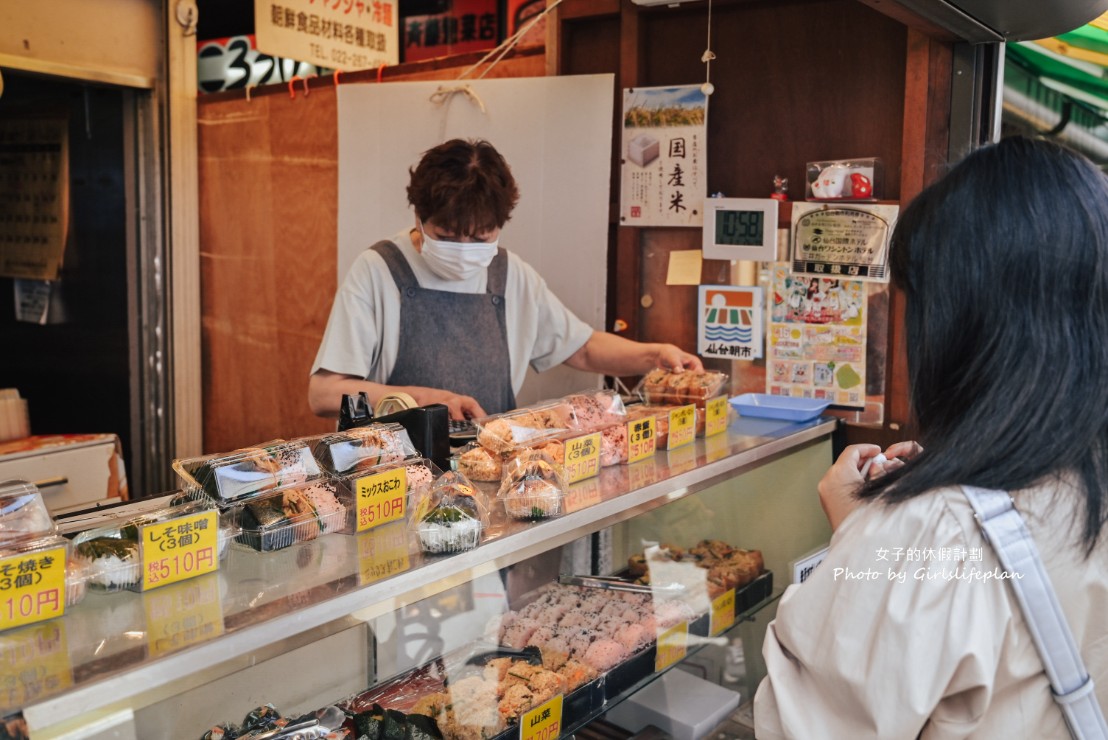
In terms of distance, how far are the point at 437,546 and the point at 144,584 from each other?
427 mm

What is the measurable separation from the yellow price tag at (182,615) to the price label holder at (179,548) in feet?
0.05

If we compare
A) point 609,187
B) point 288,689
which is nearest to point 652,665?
point 288,689

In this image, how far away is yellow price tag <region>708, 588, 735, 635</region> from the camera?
245 centimetres

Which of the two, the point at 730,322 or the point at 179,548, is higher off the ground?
the point at 730,322

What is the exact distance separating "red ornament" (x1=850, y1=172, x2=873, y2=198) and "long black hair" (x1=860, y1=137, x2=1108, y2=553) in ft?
5.74

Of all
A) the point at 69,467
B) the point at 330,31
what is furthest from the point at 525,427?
the point at 330,31

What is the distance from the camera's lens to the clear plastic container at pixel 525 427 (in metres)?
2.08

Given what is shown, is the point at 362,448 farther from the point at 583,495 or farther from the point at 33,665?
the point at 33,665

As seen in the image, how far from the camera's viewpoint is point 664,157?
11.0 ft

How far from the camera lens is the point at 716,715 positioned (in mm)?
2473

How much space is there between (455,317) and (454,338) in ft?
0.22

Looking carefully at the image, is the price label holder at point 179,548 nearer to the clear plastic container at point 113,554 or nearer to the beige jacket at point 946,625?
the clear plastic container at point 113,554

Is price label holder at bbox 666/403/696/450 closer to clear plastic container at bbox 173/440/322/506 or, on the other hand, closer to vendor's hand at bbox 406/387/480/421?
vendor's hand at bbox 406/387/480/421

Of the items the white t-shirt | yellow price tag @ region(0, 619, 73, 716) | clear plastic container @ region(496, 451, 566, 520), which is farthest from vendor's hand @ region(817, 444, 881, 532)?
the white t-shirt
